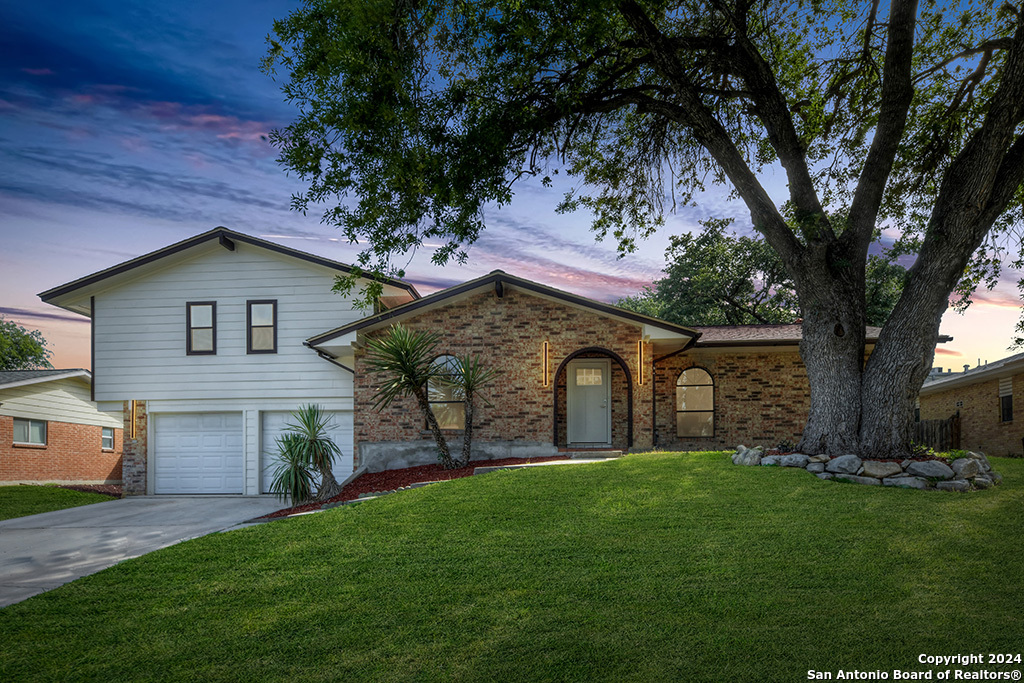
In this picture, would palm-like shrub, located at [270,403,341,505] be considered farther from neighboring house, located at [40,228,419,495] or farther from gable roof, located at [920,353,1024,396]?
gable roof, located at [920,353,1024,396]

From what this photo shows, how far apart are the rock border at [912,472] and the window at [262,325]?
12.8 m

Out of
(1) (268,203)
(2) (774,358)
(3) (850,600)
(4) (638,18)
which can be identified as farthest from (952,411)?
(1) (268,203)

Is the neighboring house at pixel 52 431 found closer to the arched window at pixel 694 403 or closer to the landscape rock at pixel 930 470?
the arched window at pixel 694 403

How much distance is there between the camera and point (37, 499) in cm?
1542

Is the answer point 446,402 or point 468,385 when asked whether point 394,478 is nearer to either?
point 468,385

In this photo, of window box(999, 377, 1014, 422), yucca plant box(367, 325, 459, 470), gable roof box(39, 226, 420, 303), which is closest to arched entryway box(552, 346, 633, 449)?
yucca plant box(367, 325, 459, 470)

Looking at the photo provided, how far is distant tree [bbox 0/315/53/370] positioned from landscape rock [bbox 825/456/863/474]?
45.2 m

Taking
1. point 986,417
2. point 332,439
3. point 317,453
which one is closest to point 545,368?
point 317,453

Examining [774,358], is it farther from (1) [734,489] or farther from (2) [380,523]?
(2) [380,523]

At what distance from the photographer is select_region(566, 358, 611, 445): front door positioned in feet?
52.3

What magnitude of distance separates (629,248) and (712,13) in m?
4.60

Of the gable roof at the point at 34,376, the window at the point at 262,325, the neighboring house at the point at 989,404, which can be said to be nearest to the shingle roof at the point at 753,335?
the neighboring house at the point at 989,404

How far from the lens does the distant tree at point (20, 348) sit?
1547 inches

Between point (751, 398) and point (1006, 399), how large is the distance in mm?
8423
